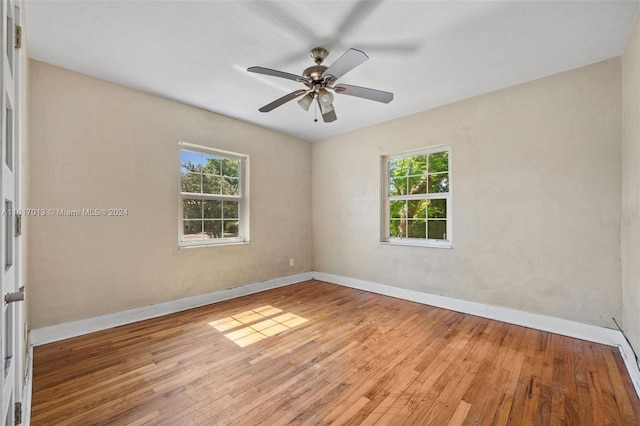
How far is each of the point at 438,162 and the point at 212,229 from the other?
3.18m

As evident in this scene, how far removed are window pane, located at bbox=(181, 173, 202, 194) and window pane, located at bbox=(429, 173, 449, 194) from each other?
3.09 metres

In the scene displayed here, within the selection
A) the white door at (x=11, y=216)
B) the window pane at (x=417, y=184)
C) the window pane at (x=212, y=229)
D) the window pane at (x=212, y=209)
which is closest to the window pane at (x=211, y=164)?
the window pane at (x=212, y=209)

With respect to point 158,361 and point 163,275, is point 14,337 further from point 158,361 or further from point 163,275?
point 163,275

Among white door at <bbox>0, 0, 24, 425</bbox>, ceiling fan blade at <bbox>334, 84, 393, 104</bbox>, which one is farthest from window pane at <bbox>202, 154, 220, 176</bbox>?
white door at <bbox>0, 0, 24, 425</bbox>

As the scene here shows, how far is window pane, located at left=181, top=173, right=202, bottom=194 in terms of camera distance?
138 inches

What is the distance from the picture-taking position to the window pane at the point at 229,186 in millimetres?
3945

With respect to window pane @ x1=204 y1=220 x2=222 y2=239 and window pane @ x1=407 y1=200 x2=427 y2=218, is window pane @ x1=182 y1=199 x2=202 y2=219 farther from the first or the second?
window pane @ x1=407 y1=200 x2=427 y2=218

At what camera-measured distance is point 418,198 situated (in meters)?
3.85

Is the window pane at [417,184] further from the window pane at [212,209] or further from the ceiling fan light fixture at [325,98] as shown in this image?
the window pane at [212,209]

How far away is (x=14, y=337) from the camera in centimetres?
131

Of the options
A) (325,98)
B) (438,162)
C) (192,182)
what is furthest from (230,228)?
(438,162)

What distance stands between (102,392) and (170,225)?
6.02 feet

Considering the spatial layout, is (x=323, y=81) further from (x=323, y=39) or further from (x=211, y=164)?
(x=211, y=164)

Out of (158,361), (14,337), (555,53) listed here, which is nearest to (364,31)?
(555,53)
